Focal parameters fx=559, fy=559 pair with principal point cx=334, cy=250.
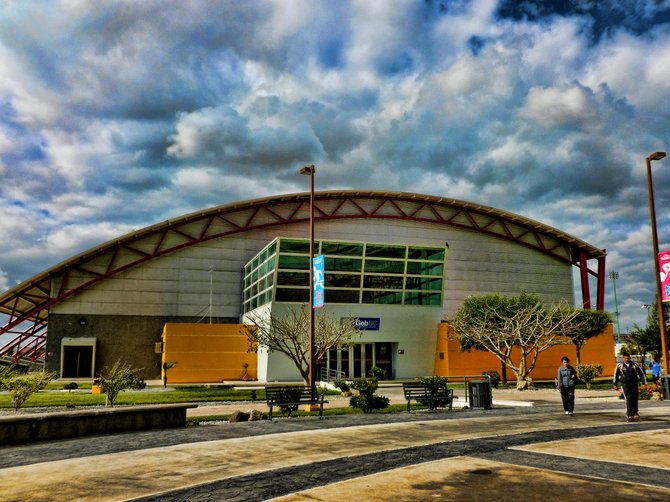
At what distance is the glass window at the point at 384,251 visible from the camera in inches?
1577

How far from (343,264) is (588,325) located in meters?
19.3

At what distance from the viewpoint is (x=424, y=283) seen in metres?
42.3

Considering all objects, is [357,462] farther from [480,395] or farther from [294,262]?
[294,262]

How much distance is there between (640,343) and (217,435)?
36312 millimetres

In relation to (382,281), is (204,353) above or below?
below

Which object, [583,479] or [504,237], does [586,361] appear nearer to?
[504,237]

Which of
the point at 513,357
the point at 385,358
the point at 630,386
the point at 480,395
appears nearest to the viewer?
the point at 630,386

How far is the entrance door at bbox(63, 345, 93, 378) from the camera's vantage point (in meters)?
44.3

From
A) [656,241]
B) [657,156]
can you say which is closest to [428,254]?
[656,241]

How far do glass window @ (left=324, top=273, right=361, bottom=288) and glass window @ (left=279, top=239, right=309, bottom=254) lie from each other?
8.44ft

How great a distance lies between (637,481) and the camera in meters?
7.74

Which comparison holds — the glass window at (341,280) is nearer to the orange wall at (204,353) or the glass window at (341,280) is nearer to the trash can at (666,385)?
the orange wall at (204,353)

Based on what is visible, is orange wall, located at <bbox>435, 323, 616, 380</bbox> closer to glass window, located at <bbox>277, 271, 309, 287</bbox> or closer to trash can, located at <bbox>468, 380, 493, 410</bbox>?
glass window, located at <bbox>277, 271, 309, 287</bbox>

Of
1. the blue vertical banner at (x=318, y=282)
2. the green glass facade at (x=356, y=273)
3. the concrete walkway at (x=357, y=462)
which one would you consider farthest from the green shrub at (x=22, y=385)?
the green glass facade at (x=356, y=273)
